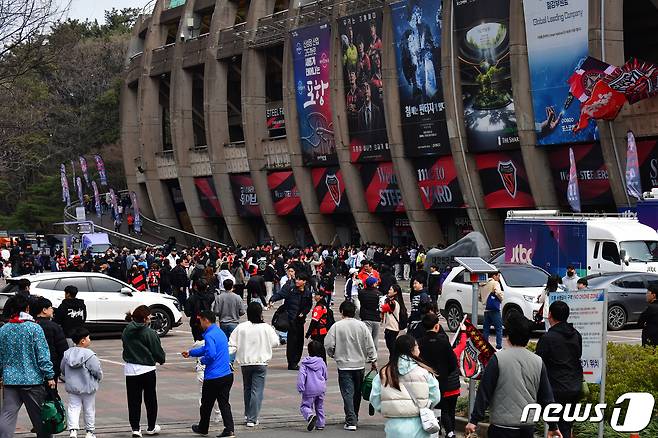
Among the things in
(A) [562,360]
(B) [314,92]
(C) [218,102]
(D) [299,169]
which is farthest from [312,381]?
(C) [218,102]

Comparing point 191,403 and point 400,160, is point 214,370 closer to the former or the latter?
point 191,403

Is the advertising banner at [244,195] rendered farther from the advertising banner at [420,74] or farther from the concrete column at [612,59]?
the concrete column at [612,59]

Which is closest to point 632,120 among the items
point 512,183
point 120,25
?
point 512,183

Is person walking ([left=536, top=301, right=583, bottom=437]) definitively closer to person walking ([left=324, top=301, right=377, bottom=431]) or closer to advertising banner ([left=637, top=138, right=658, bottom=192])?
person walking ([left=324, top=301, right=377, bottom=431])

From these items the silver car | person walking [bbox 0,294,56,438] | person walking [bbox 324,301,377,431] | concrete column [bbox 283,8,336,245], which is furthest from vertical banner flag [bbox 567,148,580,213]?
person walking [bbox 0,294,56,438]

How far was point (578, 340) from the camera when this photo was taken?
11.3 metres

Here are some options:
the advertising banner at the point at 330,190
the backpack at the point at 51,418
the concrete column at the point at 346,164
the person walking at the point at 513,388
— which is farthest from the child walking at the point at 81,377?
the advertising banner at the point at 330,190

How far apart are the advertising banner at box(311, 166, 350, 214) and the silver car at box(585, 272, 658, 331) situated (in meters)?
32.5

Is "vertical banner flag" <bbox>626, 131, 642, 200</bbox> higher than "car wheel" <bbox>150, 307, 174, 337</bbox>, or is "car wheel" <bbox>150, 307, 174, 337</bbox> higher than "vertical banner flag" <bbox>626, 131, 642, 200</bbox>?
"vertical banner flag" <bbox>626, 131, 642, 200</bbox>

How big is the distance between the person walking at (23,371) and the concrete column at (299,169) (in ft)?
158

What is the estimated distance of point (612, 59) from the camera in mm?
41625

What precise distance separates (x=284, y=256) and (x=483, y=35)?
12.3m

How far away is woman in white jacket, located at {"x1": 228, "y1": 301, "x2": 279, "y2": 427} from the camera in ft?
49.7

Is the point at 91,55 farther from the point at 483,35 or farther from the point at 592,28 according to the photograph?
the point at 592,28
